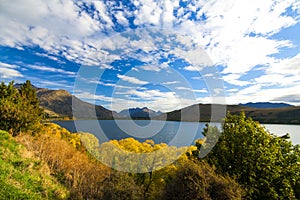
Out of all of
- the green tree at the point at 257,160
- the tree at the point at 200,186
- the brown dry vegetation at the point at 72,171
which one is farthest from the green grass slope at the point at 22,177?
the green tree at the point at 257,160

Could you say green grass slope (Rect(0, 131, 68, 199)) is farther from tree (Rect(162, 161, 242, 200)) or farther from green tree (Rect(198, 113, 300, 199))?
green tree (Rect(198, 113, 300, 199))

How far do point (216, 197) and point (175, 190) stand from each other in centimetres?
188

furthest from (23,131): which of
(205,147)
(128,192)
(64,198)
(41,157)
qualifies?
(205,147)

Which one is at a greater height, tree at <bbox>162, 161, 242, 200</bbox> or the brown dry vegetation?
tree at <bbox>162, 161, 242, 200</bbox>

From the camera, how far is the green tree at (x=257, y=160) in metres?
13.0

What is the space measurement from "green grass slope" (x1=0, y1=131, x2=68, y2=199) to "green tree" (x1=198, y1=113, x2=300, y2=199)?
32.5 ft

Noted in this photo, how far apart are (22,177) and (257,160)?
44.5ft

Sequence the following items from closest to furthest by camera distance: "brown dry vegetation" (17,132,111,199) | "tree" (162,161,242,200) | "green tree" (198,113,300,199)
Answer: "tree" (162,161,242,200)
"brown dry vegetation" (17,132,111,199)
"green tree" (198,113,300,199)

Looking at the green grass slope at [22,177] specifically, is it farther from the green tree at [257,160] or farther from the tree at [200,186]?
the green tree at [257,160]

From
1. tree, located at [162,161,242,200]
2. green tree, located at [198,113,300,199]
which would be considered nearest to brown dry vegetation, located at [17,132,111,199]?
tree, located at [162,161,242,200]

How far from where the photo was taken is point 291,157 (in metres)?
15.4

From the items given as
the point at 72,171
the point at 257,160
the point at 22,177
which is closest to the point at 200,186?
the point at 257,160

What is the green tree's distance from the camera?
1295cm

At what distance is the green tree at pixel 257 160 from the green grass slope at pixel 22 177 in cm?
992
